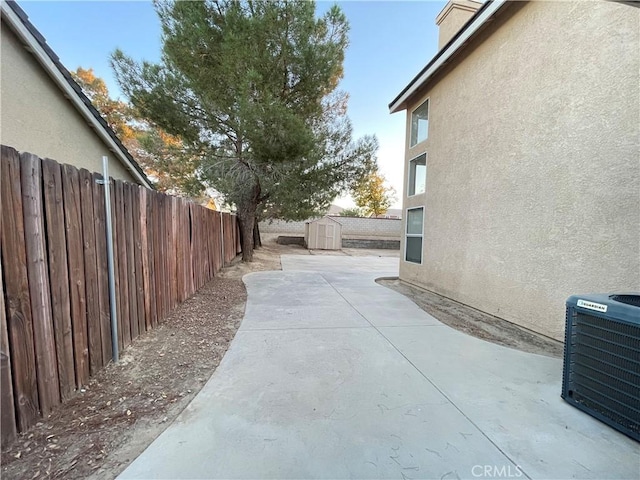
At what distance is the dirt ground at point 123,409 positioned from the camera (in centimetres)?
173

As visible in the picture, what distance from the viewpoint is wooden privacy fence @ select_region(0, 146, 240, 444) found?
6.03 feet

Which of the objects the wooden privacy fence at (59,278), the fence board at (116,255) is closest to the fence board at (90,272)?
the wooden privacy fence at (59,278)

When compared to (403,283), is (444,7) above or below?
above

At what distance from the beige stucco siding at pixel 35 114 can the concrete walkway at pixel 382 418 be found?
4.49 meters

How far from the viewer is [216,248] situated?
8258mm

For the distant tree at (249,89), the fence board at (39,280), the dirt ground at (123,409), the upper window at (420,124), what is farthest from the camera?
the distant tree at (249,89)

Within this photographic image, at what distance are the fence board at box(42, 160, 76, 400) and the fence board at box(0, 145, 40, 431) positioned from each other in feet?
0.69

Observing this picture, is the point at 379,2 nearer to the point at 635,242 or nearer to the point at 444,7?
the point at 444,7

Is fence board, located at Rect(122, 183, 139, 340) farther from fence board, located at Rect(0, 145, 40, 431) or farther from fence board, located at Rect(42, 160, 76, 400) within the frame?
fence board, located at Rect(0, 145, 40, 431)

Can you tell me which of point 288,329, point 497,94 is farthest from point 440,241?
point 288,329

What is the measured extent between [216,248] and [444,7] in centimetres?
858

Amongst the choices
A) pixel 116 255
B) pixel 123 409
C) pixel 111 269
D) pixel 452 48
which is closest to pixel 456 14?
pixel 452 48

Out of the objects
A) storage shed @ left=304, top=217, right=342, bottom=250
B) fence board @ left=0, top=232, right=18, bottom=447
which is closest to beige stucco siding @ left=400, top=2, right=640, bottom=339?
fence board @ left=0, top=232, right=18, bottom=447

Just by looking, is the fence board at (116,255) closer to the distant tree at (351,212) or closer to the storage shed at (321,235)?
the storage shed at (321,235)
